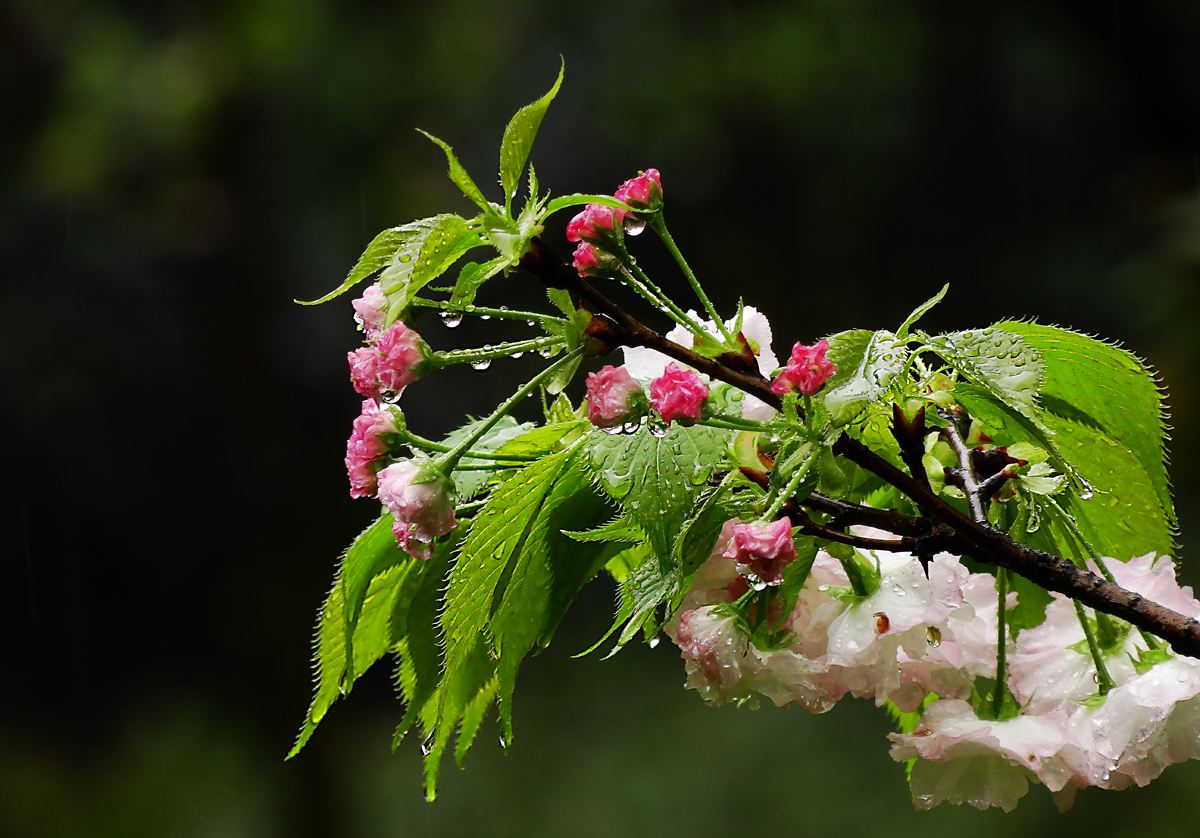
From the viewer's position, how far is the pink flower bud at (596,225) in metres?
0.39

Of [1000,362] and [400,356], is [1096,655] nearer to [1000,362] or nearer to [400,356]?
[1000,362]

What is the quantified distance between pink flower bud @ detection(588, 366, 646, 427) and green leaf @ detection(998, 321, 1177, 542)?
145 mm

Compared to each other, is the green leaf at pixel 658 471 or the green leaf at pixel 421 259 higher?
the green leaf at pixel 421 259

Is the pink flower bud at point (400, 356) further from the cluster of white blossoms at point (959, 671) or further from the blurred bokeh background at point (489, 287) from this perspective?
the blurred bokeh background at point (489, 287)

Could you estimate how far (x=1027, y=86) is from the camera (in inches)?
172

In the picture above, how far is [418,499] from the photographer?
0.38 metres

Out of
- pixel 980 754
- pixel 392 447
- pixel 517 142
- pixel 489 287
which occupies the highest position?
pixel 517 142

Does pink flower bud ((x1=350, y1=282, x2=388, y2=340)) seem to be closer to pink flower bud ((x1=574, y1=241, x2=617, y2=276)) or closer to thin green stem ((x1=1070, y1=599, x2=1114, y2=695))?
pink flower bud ((x1=574, y1=241, x2=617, y2=276))

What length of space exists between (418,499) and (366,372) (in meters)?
0.05

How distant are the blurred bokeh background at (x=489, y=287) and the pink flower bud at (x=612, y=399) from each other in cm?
327

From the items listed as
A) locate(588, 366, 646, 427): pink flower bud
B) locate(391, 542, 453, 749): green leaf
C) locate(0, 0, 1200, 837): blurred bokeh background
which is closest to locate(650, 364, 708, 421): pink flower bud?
locate(588, 366, 646, 427): pink flower bud

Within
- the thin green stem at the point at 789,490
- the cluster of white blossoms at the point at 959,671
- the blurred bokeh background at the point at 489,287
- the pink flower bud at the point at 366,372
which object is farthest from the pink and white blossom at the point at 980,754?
the blurred bokeh background at the point at 489,287

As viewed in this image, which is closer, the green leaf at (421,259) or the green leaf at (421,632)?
the green leaf at (421,259)

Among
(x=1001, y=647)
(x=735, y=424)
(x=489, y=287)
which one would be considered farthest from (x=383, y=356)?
(x=489, y=287)
